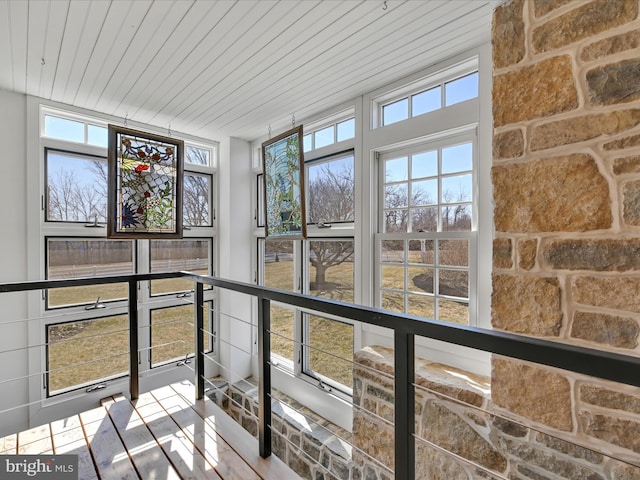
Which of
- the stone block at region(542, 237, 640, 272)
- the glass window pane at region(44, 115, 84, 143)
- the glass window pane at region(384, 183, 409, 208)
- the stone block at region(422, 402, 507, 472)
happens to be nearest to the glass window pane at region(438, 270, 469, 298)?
the glass window pane at region(384, 183, 409, 208)

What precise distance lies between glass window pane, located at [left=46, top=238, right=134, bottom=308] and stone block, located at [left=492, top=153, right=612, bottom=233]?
340 centimetres

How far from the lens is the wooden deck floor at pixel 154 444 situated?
4.71 ft

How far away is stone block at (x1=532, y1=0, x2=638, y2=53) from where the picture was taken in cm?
122

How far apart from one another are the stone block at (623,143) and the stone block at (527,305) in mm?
552

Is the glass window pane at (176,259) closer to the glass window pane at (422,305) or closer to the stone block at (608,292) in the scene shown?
the glass window pane at (422,305)

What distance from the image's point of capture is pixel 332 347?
3172mm

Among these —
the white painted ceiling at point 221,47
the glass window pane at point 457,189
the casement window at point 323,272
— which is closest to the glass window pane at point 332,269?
the casement window at point 323,272

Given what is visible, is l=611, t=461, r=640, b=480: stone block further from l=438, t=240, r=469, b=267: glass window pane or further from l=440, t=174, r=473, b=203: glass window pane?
l=440, t=174, r=473, b=203: glass window pane

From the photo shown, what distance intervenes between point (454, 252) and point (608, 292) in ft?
3.50

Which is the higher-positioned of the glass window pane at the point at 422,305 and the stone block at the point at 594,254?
the stone block at the point at 594,254

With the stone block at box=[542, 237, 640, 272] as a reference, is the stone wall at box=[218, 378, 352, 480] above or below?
below

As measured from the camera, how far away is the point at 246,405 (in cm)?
362

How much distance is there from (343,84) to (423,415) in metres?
2.43

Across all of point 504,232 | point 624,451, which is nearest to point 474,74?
point 504,232
